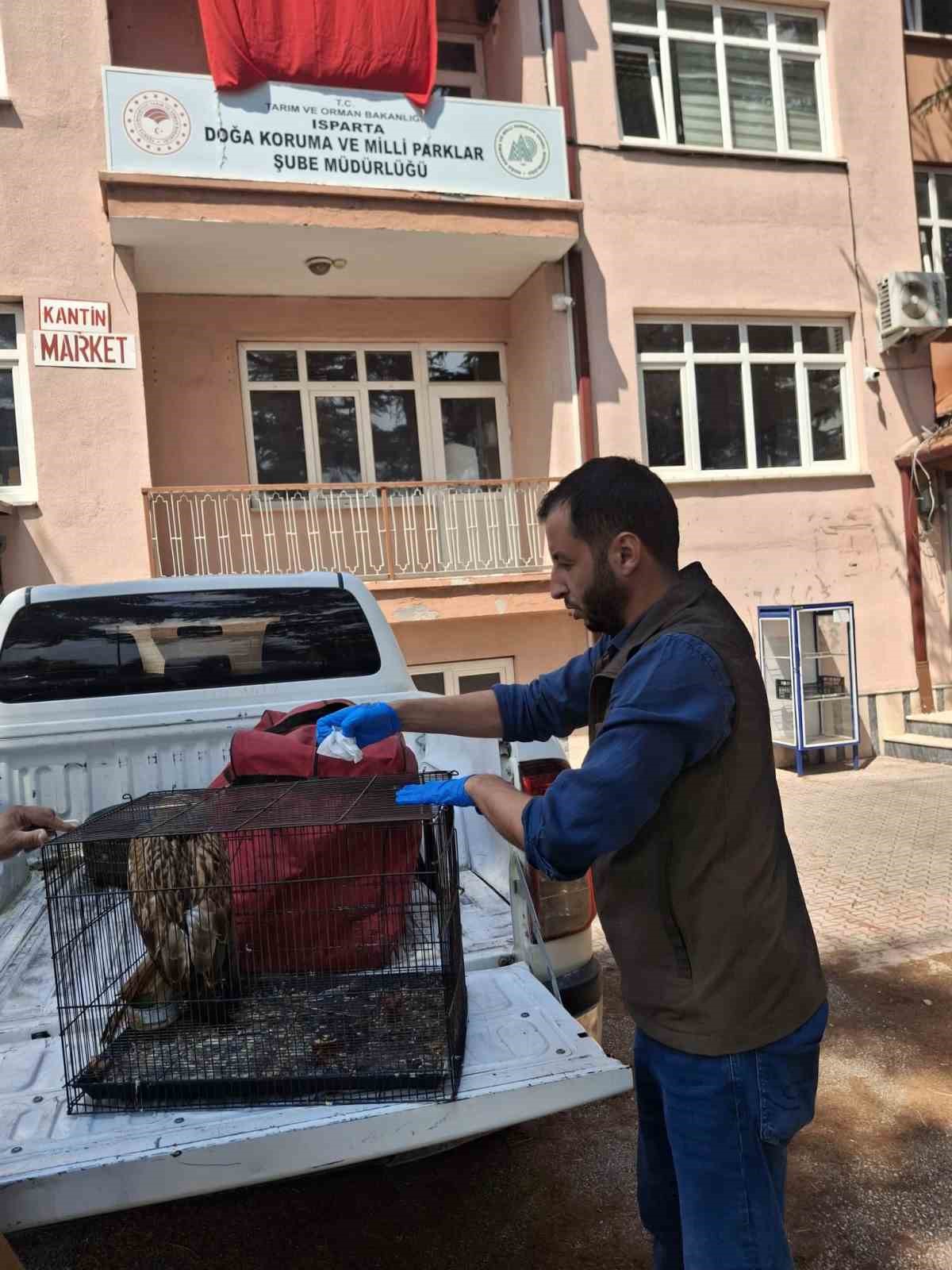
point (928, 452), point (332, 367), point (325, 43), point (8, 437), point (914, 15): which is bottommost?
point (928, 452)

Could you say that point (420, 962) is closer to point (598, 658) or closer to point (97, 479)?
point (598, 658)

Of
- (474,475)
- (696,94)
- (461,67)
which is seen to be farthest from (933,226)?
(474,475)

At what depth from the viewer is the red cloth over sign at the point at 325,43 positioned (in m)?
9.20

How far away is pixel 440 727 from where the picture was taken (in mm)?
2594

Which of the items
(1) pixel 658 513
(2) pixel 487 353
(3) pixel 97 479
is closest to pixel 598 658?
(1) pixel 658 513

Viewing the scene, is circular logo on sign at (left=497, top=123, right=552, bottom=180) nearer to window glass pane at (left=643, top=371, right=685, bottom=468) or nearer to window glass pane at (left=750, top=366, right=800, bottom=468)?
window glass pane at (left=643, top=371, right=685, bottom=468)

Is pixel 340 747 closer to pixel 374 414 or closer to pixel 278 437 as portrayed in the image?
pixel 278 437

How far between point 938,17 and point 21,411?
1354cm

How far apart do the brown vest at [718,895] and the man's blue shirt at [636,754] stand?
0.06 m

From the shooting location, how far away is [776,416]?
12.2 m

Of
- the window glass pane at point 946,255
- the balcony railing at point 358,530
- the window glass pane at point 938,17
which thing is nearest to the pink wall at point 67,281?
the balcony railing at point 358,530

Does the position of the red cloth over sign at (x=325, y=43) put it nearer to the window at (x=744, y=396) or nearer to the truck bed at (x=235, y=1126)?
the window at (x=744, y=396)

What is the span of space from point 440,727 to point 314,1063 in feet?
3.01

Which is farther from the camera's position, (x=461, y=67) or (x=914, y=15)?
(x=914, y=15)
